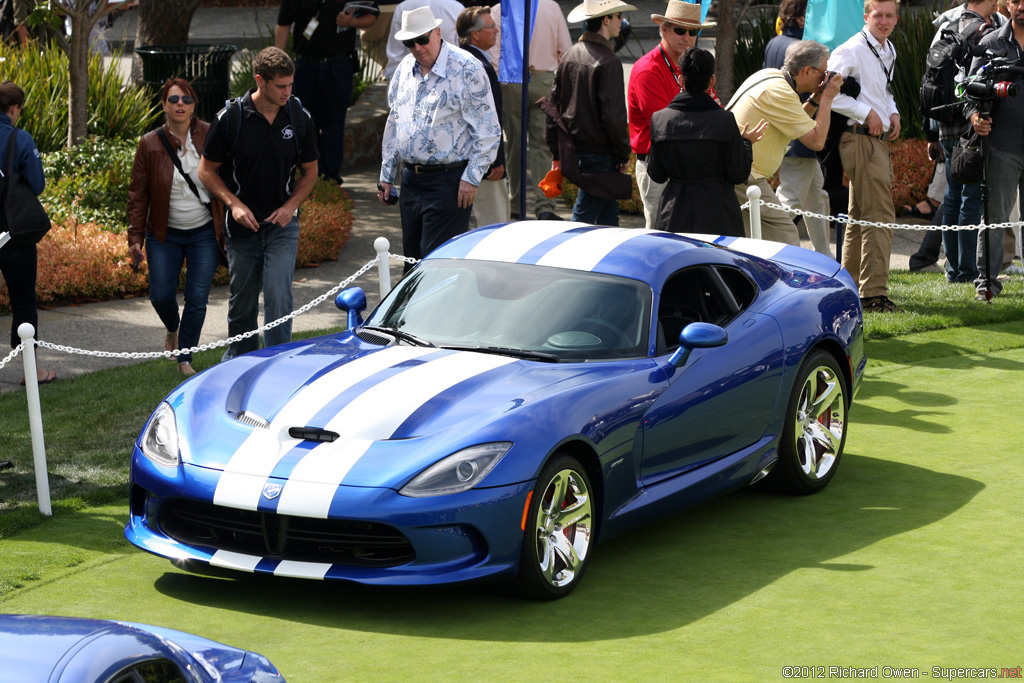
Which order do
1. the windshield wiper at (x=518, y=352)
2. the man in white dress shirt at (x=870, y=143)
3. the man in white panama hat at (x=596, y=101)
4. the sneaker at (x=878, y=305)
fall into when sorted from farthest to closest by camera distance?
the sneaker at (x=878, y=305), the man in white dress shirt at (x=870, y=143), the man in white panama hat at (x=596, y=101), the windshield wiper at (x=518, y=352)

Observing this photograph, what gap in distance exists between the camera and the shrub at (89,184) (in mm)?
13234

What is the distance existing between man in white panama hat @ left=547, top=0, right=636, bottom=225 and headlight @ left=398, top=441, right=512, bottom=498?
5610 mm

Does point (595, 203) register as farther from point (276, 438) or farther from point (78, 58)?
point (78, 58)

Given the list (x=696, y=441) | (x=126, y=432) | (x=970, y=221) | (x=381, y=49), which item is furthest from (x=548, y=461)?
(x=381, y=49)

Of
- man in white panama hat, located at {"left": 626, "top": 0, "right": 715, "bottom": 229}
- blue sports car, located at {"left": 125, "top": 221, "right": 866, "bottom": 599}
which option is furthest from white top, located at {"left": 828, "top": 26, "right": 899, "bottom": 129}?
blue sports car, located at {"left": 125, "top": 221, "right": 866, "bottom": 599}

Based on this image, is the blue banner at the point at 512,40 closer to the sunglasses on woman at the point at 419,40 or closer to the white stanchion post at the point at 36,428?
the sunglasses on woman at the point at 419,40

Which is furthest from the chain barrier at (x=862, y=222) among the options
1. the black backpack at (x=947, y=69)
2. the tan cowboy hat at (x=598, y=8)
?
the tan cowboy hat at (x=598, y=8)

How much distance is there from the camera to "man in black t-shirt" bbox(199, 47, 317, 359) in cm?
883

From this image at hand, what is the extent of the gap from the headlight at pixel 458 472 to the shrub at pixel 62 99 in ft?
35.9

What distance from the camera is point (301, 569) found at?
536cm

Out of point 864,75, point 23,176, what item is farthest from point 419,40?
point 864,75

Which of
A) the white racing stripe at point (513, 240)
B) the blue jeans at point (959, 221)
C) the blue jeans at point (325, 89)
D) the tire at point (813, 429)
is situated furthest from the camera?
the blue jeans at point (325, 89)

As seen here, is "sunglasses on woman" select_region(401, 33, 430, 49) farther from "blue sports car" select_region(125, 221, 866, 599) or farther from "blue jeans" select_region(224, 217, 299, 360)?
"blue sports car" select_region(125, 221, 866, 599)

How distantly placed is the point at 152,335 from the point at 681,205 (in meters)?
4.16
